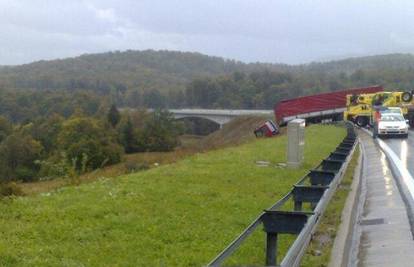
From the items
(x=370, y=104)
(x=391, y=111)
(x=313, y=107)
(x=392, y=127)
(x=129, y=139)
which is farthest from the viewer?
(x=129, y=139)

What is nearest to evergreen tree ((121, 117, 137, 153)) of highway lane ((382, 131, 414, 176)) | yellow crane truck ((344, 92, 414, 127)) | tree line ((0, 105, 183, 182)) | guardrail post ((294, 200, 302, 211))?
tree line ((0, 105, 183, 182))

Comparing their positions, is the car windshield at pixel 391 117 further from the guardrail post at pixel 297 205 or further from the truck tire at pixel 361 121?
the guardrail post at pixel 297 205

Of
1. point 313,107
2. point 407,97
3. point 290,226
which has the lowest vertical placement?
point 313,107

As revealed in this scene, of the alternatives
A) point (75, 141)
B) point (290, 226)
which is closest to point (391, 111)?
point (290, 226)

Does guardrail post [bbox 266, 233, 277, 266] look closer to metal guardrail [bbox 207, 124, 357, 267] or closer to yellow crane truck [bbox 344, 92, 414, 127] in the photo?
metal guardrail [bbox 207, 124, 357, 267]

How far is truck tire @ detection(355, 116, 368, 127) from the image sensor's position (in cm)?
5648

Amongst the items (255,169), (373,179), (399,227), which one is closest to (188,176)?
(255,169)

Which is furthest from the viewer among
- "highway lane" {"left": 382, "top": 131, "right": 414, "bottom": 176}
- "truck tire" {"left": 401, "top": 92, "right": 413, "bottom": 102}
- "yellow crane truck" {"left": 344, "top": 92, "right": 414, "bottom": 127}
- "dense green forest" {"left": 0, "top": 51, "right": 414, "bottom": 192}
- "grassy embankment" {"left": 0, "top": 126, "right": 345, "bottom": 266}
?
"dense green forest" {"left": 0, "top": 51, "right": 414, "bottom": 192}

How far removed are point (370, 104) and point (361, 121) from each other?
172 cm

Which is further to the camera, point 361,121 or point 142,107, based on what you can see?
point 142,107

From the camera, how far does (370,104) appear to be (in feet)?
186

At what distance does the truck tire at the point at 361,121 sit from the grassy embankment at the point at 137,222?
42.8m

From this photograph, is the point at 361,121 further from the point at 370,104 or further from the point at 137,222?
the point at 137,222

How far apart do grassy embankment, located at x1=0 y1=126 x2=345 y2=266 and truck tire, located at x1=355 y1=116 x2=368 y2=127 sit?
4277 centimetres
